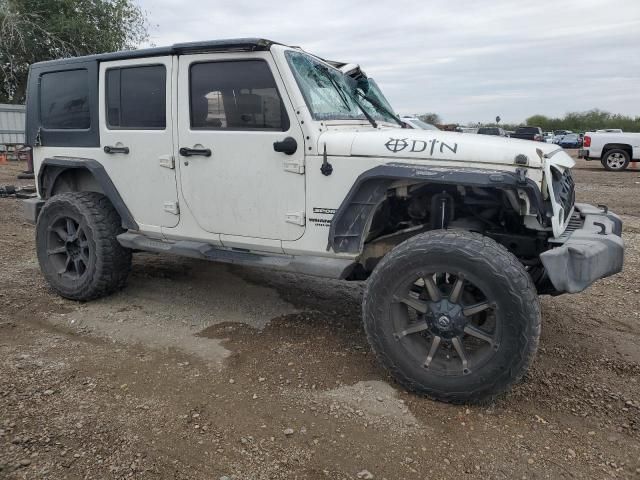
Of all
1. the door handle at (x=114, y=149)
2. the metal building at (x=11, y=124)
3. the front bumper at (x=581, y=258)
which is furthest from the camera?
the metal building at (x=11, y=124)

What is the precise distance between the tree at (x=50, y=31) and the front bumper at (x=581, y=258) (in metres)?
22.3

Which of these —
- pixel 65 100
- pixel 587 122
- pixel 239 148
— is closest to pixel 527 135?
pixel 239 148

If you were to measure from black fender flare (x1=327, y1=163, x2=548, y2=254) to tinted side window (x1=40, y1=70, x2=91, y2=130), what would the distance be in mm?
2476

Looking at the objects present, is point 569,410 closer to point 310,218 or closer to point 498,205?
point 498,205

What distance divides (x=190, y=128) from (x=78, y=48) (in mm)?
21316

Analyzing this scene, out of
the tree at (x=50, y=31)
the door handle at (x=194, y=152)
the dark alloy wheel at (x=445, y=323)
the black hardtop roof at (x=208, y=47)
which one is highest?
the tree at (x=50, y=31)

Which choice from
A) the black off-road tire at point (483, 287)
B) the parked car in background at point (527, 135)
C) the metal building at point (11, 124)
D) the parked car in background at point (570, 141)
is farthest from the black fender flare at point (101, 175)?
the parked car in background at point (570, 141)

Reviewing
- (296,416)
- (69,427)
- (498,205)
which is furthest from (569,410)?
(69,427)

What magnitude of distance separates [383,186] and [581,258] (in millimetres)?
1166

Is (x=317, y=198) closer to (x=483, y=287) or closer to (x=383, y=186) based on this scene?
(x=383, y=186)

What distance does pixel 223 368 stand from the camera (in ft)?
11.2

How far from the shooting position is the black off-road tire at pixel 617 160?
55.7 feet

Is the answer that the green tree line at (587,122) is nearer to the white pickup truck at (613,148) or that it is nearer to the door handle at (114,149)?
the white pickup truck at (613,148)

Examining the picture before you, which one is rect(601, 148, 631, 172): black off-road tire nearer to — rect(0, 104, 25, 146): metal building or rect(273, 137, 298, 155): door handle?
rect(273, 137, 298, 155): door handle
